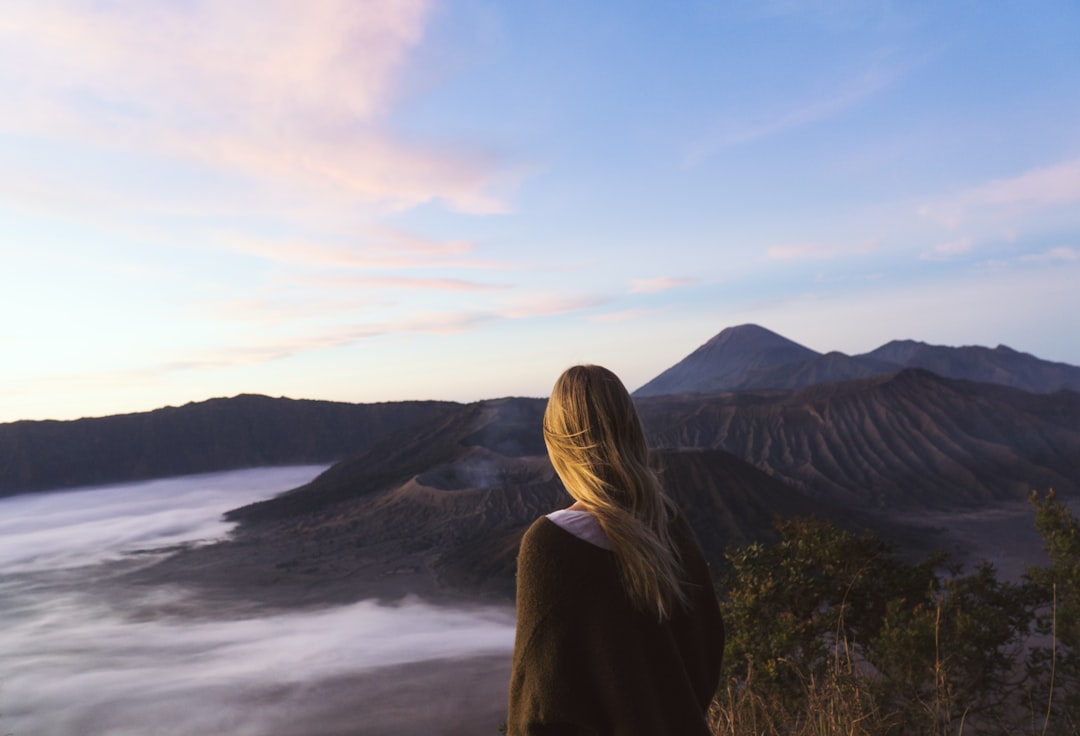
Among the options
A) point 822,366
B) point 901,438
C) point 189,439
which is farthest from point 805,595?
point 822,366

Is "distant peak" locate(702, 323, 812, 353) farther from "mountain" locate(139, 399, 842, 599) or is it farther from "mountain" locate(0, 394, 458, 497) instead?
"mountain" locate(139, 399, 842, 599)

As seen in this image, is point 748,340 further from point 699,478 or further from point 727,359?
point 699,478

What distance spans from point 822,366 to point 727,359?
26.3 m

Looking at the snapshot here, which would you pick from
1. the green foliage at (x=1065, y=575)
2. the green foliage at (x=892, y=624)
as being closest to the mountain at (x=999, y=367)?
the green foliage at (x=892, y=624)

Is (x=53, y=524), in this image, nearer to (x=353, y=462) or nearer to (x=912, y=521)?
(x=353, y=462)

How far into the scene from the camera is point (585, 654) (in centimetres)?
163

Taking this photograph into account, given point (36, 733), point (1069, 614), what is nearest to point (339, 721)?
point (36, 733)

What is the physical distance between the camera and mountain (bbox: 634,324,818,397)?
109 metres

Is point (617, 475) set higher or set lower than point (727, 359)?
lower

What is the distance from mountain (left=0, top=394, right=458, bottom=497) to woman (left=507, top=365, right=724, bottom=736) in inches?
2836

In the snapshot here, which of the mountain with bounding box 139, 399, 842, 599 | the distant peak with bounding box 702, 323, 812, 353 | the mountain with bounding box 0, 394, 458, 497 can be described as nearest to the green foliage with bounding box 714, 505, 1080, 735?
the mountain with bounding box 139, 399, 842, 599

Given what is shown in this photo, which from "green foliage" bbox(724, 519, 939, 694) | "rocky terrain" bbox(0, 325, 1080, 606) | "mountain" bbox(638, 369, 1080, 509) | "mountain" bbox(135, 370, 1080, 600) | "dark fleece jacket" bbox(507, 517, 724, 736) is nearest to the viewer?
"dark fleece jacket" bbox(507, 517, 724, 736)

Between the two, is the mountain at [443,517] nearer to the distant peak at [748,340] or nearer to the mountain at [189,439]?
the mountain at [189,439]

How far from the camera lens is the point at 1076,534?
5.73 metres
